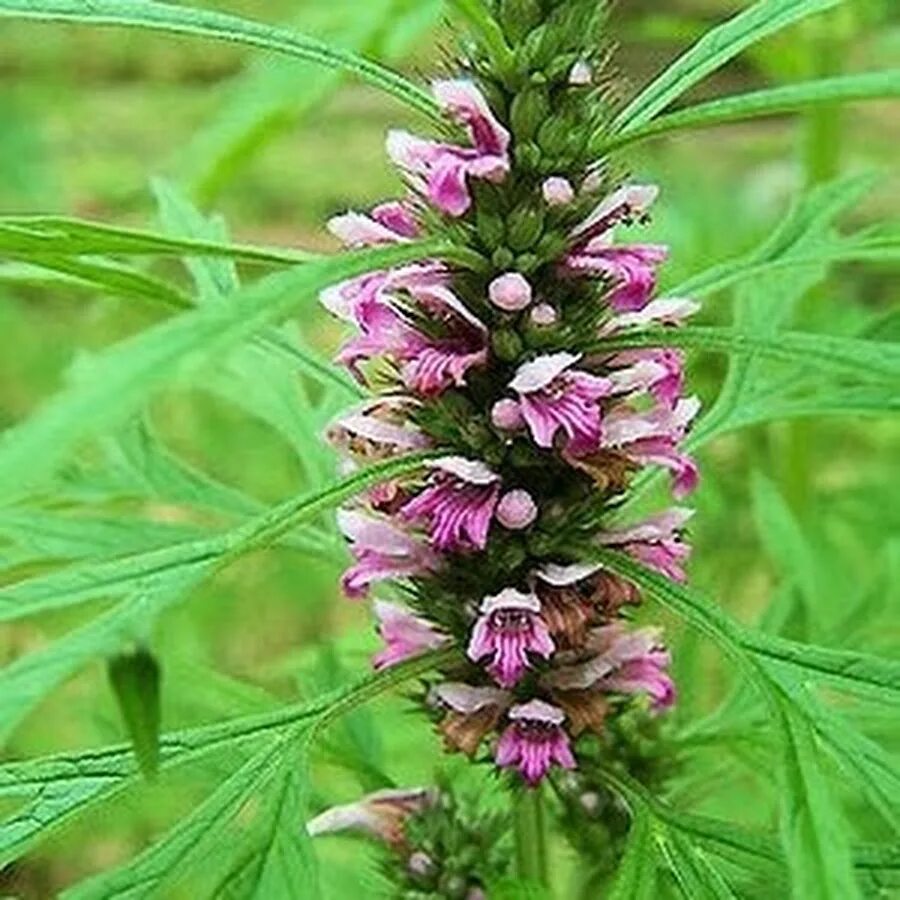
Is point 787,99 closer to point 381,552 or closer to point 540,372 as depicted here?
point 540,372

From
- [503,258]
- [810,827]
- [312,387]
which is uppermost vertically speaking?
[312,387]

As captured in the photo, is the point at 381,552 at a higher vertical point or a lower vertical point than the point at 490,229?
lower

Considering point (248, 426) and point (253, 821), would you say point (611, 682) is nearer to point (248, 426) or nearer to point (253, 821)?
point (253, 821)

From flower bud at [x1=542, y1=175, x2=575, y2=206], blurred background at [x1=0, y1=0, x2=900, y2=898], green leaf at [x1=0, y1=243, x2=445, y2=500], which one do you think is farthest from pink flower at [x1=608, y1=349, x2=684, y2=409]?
green leaf at [x1=0, y1=243, x2=445, y2=500]

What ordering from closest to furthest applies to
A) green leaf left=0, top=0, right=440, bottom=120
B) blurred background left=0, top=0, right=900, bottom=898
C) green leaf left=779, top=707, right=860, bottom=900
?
green leaf left=779, top=707, right=860, bottom=900 < green leaf left=0, top=0, right=440, bottom=120 < blurred background left=0, top=0, right=900, bottom=898

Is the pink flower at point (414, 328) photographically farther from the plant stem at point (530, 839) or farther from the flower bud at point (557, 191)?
the plant stem at point (530, 839)

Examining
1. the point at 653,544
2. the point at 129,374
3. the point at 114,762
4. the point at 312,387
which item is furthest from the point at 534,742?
the point at 312,387

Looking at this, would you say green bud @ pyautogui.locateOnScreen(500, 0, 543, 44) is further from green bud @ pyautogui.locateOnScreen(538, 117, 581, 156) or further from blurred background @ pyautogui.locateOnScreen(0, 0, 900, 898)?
blurred background @ pyautogui.locateOnScreen(0, 0, 900, 898)
